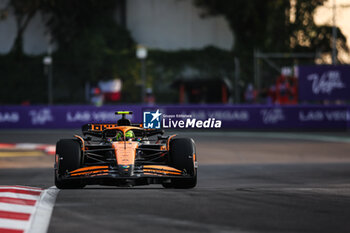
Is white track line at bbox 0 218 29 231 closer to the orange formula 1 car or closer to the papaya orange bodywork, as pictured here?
the orange formula 1 car

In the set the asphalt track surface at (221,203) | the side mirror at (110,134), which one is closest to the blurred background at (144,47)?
the asphalt track surface at (221,203)

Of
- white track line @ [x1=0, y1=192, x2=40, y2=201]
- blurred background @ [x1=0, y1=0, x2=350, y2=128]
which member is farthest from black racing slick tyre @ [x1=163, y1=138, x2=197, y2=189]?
blurred background @ [x1=0, y1=0, x2=350, y2=128]

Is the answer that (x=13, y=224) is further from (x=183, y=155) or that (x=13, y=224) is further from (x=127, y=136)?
(x=183, y=155)

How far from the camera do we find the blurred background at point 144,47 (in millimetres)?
50219

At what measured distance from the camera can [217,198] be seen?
9.18 m

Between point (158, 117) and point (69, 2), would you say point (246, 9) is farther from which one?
point (158, 117)

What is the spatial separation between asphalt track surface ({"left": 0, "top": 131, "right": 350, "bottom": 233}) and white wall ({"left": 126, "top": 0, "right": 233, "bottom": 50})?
36.4 meters

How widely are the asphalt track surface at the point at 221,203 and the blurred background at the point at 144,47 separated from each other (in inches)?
1388

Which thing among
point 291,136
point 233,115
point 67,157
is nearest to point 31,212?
point 67,157

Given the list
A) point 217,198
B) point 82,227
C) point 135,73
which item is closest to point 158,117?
point 217,198

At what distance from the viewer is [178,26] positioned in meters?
51.2

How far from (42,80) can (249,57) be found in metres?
16.2

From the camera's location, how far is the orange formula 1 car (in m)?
9.01

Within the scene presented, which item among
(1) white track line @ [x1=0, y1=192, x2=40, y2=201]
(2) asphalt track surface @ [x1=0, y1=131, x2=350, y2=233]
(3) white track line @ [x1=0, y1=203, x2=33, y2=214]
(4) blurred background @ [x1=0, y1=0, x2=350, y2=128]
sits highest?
(4) blurred background @ [x1=0, y1=0, x2=350, y2=128]
